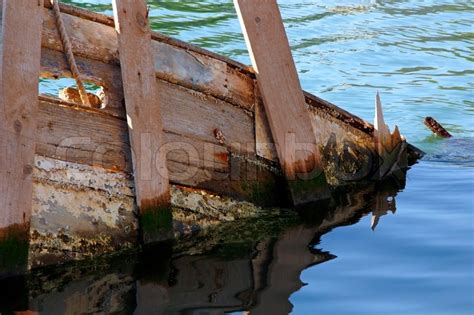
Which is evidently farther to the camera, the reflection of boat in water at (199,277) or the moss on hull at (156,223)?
the moss on hull at (156,223)

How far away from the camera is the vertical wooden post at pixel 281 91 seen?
23.9 feet

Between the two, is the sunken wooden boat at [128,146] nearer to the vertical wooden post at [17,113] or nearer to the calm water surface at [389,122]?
the vertical wooden post at [17,113]

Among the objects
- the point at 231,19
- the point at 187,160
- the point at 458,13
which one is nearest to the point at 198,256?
the point at 187,160

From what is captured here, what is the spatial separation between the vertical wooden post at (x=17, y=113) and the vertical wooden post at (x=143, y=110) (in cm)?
62

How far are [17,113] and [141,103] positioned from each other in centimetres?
86

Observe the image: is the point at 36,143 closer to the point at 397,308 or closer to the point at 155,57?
the point at 155,57

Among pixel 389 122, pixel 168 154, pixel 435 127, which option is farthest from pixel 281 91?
pixel 389 122

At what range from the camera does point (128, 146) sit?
22.0 ft

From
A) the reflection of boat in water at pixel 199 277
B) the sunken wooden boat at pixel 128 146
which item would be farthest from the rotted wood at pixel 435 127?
the reflection of boat in water at pixel 199 277

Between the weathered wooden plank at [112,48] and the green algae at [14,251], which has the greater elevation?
the weathered wooden plank at [112,48]

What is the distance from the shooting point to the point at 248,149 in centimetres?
738

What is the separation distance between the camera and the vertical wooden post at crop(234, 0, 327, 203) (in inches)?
287

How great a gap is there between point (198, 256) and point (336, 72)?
7.03 meters

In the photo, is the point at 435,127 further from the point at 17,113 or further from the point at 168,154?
the point at 17,113
